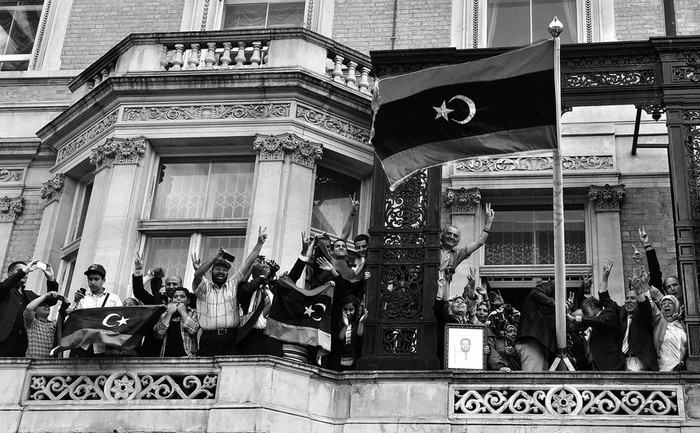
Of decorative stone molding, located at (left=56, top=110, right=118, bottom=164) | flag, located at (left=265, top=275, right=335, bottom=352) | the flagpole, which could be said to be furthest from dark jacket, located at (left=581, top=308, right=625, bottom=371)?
decorative stone molding, located at (left=56, top=110, right=118, bottom=164)

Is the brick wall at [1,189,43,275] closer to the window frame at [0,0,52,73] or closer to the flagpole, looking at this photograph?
the window frame at [0,0,52,73]

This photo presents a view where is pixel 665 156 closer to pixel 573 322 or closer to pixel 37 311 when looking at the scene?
pixel 573 322

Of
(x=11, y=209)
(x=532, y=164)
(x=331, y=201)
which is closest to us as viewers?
(x=331, y=201)

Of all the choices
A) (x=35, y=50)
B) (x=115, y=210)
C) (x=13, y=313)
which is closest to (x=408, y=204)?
(x=115, y=210)

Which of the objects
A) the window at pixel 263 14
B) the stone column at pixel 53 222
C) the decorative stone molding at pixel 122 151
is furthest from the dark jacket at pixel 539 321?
the window at pixel 263 14

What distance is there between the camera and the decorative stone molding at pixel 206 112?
1750 cm

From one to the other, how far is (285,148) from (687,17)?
7.59m

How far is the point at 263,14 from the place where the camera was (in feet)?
68.6

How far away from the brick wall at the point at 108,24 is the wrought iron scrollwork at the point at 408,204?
7471 millimetres

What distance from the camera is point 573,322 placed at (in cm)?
1352

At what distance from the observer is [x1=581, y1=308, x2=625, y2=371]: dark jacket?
1323 centimetres

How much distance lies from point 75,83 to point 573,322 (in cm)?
1023

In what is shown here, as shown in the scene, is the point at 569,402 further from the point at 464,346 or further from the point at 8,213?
the point at 8,213

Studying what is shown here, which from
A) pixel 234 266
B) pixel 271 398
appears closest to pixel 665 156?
pixel 234 266
